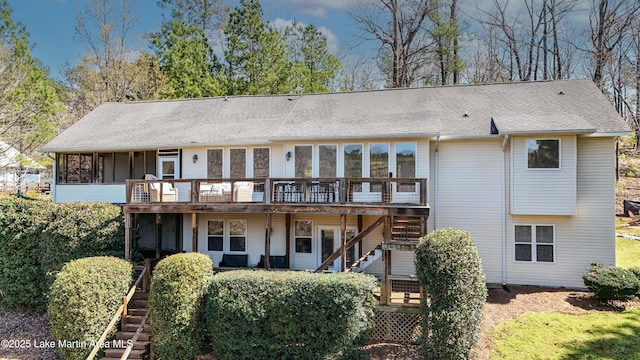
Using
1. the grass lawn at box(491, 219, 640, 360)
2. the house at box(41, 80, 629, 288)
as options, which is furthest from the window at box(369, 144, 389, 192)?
the grass lawn at box(491, 219, 640, 360)

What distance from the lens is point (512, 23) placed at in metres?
28.8

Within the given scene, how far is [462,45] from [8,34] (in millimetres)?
28108

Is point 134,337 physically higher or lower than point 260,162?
lower

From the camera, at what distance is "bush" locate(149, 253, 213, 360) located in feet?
31.4

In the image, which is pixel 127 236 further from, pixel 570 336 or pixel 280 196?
pixel 570 336

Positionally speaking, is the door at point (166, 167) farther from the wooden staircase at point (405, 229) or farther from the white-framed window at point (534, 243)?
the white-framed window at point (534, 243)

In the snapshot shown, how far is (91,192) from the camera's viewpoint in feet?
49.3

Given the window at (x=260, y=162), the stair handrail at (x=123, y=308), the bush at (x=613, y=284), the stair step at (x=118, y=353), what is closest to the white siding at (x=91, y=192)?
the stair handrail at (x=123, y=308)

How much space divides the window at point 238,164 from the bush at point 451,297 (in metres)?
7.79

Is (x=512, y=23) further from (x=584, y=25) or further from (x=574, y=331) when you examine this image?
(x=574, y=331)

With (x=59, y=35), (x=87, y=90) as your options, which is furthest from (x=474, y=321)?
(x=59, y=35)

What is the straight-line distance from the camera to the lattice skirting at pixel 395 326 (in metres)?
10.2

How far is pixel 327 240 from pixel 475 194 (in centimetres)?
522

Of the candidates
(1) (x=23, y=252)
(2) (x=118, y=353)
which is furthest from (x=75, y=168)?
(2) (x=118, y=353)
